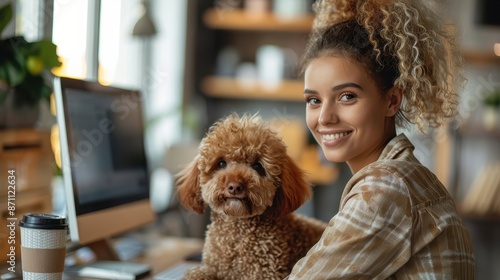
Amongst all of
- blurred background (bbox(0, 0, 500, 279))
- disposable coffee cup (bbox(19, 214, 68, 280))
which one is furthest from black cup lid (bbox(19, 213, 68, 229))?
blurred background (bbox(0, 0, 500, 279))

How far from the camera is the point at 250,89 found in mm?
4527

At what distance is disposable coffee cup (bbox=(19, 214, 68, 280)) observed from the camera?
120 centimetres

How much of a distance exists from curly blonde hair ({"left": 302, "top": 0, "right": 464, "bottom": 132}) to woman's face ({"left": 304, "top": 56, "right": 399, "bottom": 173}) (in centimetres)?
3

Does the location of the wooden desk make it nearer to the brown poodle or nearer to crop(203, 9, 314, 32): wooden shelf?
the brown poodle

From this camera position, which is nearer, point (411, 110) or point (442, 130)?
point (411, 110)

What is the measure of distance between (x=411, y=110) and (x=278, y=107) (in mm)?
3437

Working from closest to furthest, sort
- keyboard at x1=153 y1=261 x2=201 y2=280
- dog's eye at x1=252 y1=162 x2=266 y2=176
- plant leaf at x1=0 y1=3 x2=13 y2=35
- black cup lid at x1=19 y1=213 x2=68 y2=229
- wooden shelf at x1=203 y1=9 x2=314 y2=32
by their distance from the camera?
black cup lid at x1=19 y1=213 x2=68 y2=229 < dog's eye at x1=252 y1=162 x2=266 y2=176 < keyboard at x1=153 y1=261 x2=201 y2=280 < plant leaf at x1=0 y1=3 x2=13 y2=35 < wooden shelf at x1=203 y1=9 x2=314 y2=32

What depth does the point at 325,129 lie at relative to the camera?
1259 mm

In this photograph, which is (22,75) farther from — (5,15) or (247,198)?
(247,198)

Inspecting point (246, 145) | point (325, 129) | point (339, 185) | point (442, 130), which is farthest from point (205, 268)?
point (339, 185)

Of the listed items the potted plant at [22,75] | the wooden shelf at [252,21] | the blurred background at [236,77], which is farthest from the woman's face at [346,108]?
the wooden shelf at [252,21]

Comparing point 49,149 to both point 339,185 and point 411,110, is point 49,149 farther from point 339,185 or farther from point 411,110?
point 339,185

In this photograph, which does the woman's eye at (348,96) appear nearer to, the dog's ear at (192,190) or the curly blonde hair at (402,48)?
the curly blonde hair at (402,48)

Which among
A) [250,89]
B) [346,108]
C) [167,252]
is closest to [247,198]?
[346,108]
